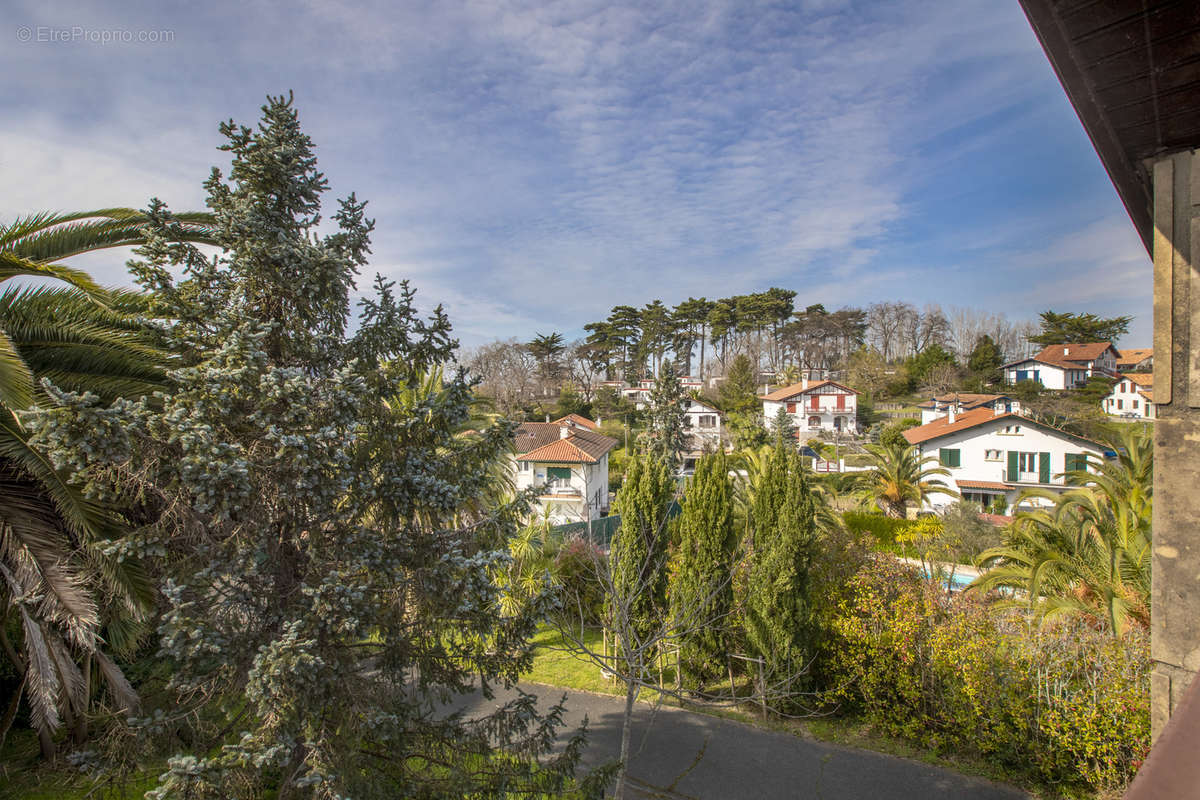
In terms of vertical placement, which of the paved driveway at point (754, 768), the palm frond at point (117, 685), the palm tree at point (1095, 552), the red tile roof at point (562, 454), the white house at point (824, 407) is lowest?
the paved driveway at point (754, 768)

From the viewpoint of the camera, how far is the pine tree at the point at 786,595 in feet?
31.0

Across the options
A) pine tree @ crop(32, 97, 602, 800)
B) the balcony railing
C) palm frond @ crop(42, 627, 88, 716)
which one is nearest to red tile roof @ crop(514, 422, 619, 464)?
the balcony railing

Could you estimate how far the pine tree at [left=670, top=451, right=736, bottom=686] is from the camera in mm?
10414

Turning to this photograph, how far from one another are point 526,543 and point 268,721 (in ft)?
31.3

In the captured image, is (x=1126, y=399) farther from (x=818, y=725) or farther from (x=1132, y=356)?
(x=818, y=725)

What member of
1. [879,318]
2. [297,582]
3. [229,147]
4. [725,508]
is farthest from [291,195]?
[879,318]

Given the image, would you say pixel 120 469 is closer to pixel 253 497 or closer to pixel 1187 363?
pixel 253 497

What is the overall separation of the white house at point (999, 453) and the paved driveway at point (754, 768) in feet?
67.7

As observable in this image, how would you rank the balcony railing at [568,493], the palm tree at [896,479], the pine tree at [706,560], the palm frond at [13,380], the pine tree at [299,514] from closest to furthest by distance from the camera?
1. the pine tree at [299,514]
2. the palm frond at [13,380]
3. the pine tree at [706,560]
4. the palm tree at [896,479]
5. the balcony railing at [568,493]

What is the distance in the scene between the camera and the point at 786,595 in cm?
945

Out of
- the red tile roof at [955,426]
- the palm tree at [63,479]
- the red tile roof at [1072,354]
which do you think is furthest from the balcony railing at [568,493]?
the red tile roof at [1072,354]

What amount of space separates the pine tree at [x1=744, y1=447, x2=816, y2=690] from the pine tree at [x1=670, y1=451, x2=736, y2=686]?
77cm

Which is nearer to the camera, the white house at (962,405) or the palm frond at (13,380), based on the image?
the palm frond at (13,380)

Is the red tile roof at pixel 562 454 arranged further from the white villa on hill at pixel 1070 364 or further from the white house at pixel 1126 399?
the white villa on hill at pixel 1070 364
